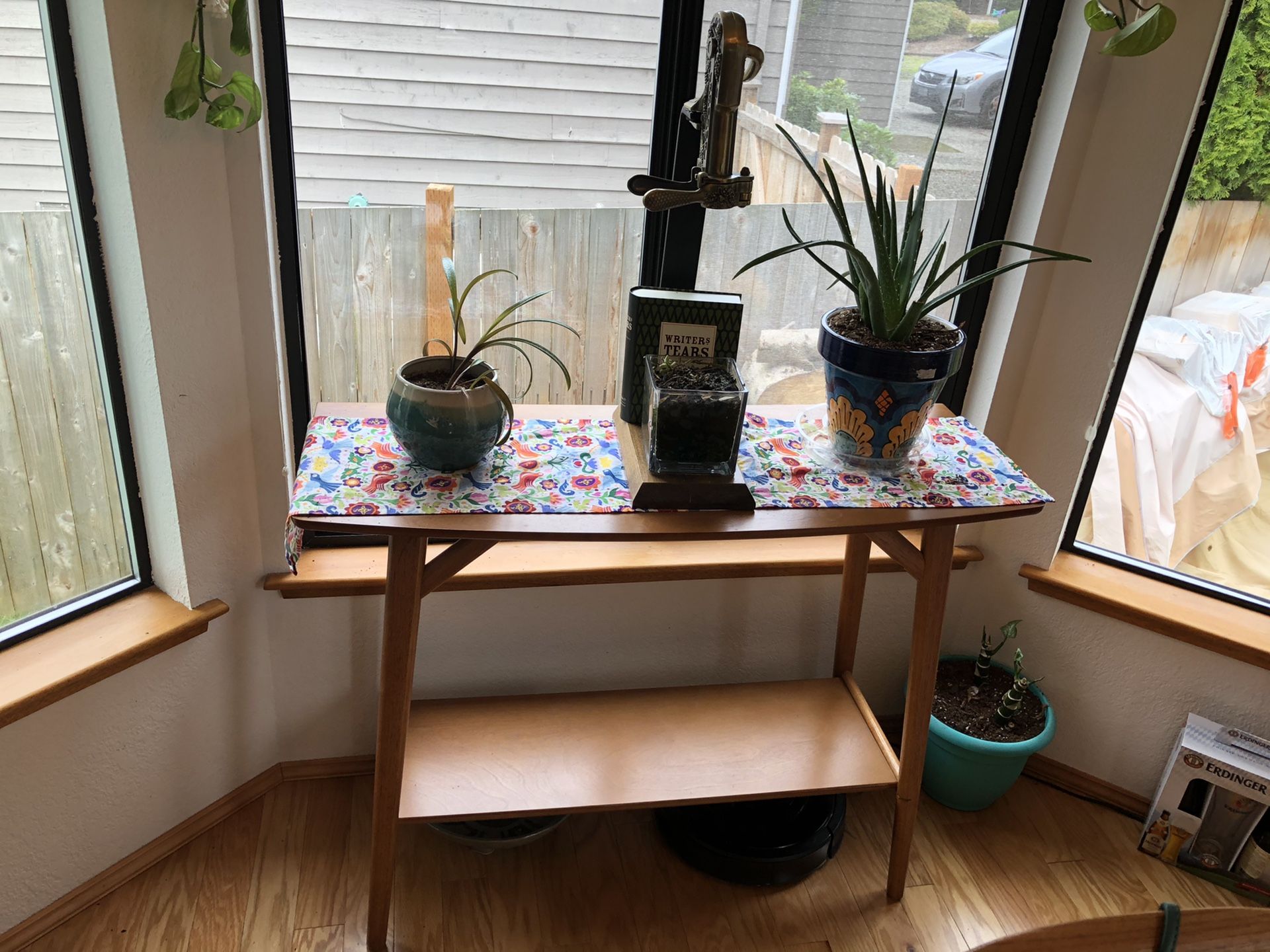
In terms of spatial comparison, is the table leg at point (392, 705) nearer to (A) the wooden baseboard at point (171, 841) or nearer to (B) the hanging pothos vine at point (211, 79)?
(A) the wooden baseboard at point (171, 841)

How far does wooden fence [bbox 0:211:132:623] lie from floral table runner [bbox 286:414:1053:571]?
334 millimetres

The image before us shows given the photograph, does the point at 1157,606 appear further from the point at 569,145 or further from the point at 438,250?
the point at 438,250

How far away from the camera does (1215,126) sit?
166 centimetres

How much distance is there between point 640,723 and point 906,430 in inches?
28.2

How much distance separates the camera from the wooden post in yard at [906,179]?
1.78 meters

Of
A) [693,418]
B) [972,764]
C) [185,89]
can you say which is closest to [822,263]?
[693,418]

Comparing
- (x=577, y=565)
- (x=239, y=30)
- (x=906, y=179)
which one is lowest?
(x=577, y=565)

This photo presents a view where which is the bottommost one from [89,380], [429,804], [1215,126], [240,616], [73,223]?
[429,804]

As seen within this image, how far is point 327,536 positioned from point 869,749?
105 cm

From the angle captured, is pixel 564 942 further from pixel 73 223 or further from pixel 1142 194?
pixel 1142 194

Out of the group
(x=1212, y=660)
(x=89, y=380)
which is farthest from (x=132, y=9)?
(x=1212, y=660)

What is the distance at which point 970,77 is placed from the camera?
1.73m

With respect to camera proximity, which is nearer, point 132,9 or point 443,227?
point 132,9

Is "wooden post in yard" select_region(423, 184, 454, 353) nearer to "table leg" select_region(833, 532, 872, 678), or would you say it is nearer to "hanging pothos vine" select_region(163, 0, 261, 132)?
"hanging pothos vine" select_region(163, 0, 261, 132)
